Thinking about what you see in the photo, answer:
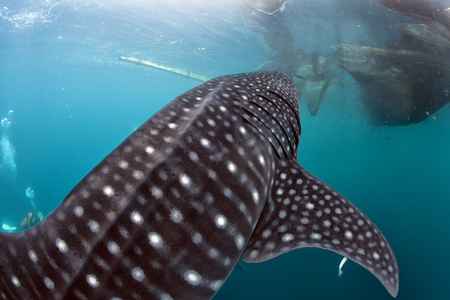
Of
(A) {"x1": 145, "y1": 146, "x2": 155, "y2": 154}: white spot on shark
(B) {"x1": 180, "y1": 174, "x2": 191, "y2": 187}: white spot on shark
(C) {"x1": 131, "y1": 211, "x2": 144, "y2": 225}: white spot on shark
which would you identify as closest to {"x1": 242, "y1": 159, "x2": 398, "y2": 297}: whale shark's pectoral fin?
(B) {"x1": 180, "y1": 174, "x2": 191, "y2": 187}: white spot on shark

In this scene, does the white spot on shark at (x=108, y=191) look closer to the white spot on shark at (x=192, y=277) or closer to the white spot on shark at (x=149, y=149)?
the white spot on shark at (x=149, y=149)

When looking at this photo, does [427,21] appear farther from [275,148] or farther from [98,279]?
[98,279]

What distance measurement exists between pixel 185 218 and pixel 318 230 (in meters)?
1.20

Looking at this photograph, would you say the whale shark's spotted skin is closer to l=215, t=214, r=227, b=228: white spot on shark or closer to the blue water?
l=215, t=214, r=227, b=228: white spot on shark

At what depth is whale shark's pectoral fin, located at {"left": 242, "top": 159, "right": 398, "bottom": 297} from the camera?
223cm

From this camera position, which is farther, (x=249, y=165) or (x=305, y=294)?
(x=305, y=294)

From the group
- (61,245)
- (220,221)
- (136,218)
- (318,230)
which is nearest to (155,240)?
(136,218)

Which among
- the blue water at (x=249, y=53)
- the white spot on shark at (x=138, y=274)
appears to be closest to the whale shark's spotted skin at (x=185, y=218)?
the white spot on shark at (x=138, y=274)

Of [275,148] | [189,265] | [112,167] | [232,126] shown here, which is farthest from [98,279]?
[275,148]

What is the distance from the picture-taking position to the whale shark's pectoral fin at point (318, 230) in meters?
2.23

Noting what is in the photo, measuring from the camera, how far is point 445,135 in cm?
2994

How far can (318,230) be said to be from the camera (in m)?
2.32

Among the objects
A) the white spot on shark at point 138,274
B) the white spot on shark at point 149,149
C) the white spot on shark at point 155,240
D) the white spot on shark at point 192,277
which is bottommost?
the white spot on shark at point 192,277

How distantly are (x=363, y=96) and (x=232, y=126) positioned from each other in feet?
78.8
